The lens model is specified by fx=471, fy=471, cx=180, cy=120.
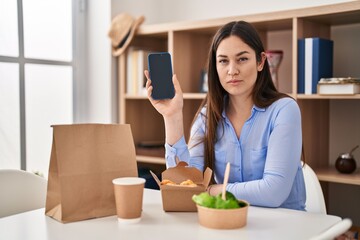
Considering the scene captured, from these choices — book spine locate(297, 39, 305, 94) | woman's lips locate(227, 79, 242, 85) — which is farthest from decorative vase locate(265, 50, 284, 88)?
woman's lips locate(227, 79, 242, 85)

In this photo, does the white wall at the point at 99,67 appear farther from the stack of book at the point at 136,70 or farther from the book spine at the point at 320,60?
the book spine at the point at 320,60

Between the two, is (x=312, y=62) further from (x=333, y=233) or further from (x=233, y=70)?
(x=333, y=233)

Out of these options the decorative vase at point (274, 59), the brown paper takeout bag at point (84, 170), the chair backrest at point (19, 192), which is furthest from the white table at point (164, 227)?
the decorative vase at point (274, 59)

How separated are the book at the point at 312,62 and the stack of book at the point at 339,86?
0.06 metres

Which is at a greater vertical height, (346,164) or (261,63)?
(261,63)

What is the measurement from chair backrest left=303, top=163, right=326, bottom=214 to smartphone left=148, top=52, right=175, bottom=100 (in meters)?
0.67

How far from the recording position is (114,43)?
9.47 feet

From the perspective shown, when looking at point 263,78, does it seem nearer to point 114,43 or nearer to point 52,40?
point 114,43

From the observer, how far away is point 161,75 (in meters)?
1.43

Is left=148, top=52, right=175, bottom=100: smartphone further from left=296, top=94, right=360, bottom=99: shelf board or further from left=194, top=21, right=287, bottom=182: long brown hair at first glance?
left=296, top=94, right=360, bottom=99: shelf board

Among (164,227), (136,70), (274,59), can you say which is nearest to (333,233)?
(164,227)

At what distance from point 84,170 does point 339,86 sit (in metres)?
1.34

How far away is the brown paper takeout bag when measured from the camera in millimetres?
1218

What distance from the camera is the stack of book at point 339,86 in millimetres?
2100
